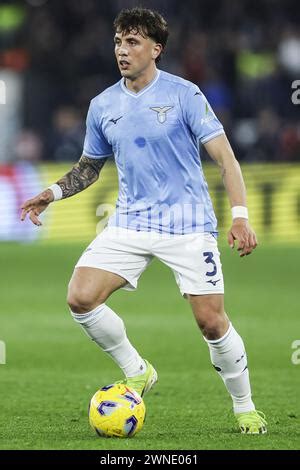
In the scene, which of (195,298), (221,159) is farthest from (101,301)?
(221,159)

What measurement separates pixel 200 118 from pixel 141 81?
463 mm

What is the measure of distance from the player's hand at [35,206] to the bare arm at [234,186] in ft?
3.29

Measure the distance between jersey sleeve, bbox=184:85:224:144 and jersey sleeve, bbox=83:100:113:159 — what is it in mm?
591

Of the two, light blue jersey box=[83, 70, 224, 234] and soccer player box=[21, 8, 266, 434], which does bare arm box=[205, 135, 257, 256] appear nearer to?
soccer player box=[21, 8, 266, 434]

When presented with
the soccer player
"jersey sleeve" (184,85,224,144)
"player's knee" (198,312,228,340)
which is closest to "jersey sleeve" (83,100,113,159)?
the soccer player

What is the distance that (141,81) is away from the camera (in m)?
6.80

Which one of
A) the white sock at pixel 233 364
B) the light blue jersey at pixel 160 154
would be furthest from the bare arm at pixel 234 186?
the white sock at pixel 233 364

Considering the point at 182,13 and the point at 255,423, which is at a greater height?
the point at 182,13

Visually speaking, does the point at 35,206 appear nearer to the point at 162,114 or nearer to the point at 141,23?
the point at 162,114

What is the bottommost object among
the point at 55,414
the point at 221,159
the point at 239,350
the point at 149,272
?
the point at 149,272

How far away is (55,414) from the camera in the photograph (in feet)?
24.1

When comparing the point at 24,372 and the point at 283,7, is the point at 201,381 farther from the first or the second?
the point at 283,7

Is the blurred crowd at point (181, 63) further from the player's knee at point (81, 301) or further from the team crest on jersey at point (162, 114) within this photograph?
the player's knee at point (81, 301)
